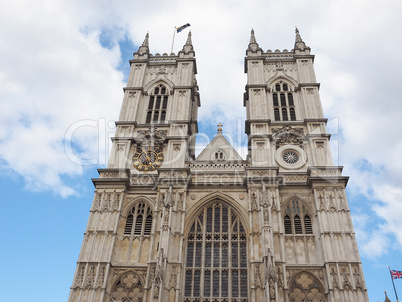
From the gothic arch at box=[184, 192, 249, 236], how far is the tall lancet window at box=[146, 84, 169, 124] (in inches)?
350

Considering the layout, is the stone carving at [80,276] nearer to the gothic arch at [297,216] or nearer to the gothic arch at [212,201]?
the gothic arch at [212,201]

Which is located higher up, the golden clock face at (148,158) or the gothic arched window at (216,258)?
the golden clock face at (148,158)

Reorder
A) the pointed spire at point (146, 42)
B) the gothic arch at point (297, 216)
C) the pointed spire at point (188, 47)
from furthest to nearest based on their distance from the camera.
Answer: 1. the pointed spire at point (146, 42)
2. the pointed spire at point (188, 47)
3. the gothic arch at point (297, 216)

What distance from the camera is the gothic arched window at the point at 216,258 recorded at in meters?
22.3

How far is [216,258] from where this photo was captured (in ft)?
77.8

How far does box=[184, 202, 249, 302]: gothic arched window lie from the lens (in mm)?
22344

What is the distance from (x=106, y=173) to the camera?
1070 inches

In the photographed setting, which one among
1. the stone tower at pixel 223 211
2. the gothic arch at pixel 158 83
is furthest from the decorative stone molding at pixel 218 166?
the gothic arch at pixel 158 83

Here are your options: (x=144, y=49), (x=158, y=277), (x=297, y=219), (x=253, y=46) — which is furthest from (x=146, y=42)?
(x=158, y=277)

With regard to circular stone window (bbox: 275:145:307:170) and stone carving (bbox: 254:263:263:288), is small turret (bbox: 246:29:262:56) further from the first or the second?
stone carving (bbox: 254:263:263:288)

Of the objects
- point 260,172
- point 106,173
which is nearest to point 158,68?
point 106,173

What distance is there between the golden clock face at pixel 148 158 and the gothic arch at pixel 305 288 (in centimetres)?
1251

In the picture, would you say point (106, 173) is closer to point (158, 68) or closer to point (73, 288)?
point (73, 288)

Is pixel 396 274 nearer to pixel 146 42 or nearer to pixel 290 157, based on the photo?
pixel 290 157
